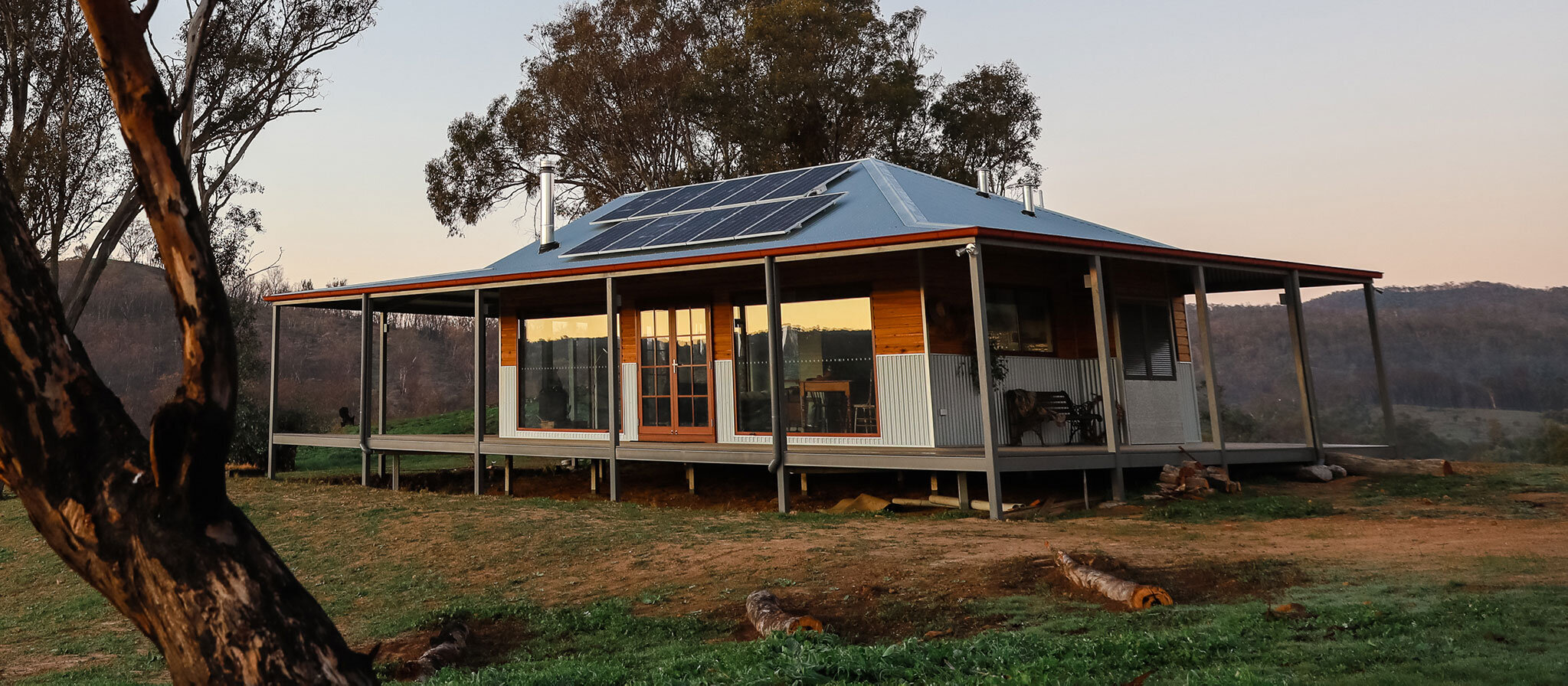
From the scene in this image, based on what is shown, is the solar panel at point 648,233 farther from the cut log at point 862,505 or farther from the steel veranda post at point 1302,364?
the steel veranda post at point 1302,364

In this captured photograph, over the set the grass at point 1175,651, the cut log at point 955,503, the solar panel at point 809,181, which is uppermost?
the solar panel at point 809,181

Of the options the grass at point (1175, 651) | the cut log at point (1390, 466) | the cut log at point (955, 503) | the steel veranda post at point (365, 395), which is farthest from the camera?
the steel veranda post at point (365, 395)

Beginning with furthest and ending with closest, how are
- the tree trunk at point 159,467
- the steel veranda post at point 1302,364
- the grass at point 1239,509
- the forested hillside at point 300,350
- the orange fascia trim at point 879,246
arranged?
the forested hillside at point 300,350 → the steel veranda post at point 1302,364 → the orange fascia trim at point 879,246 → the grass at point 1239,509 → the tree trunk at point 159,467

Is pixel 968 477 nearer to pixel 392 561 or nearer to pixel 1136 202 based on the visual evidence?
pixel 392 561

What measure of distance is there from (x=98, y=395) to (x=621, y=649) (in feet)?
11.5

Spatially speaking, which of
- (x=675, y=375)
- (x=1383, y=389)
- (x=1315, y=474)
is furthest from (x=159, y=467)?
(x=1383, y=389)

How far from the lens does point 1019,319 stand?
13.6 m

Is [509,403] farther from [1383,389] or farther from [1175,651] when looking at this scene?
[1383,389]

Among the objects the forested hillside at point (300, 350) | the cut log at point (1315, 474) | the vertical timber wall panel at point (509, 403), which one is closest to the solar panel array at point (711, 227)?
the vertical timber wall panel at point (509, 403)

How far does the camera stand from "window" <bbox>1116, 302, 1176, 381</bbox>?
14.3m

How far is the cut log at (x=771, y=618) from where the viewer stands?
6.02m

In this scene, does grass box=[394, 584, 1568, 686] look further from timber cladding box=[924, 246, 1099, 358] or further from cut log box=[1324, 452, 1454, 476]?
cut log box=[1324, 452, 1454, 476]

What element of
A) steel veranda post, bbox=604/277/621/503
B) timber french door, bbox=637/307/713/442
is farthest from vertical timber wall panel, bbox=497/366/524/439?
steel veranda post, bbox=604/277/621/503

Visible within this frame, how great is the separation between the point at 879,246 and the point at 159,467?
8.59 m
